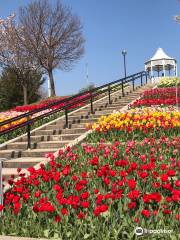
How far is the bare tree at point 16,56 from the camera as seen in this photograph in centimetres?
3669

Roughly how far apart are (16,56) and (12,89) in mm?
4497

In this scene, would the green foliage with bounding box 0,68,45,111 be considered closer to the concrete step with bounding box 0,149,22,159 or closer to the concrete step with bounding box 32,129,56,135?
the concrete step with bounding box 32,129,56,135

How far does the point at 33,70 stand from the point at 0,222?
113 feet

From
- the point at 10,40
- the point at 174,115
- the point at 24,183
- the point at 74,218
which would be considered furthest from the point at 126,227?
the point at 10,40

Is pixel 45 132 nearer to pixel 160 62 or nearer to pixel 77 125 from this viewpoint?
pixel 77 125

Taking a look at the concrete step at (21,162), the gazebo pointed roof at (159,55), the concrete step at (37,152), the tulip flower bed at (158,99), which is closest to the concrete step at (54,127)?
the concrete step at (37,152)

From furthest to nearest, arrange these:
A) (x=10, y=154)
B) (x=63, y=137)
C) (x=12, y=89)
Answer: (x=12, y=89)
(x=63, y=137)
(x=10, y=154)

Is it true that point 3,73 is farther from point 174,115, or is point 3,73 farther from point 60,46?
point 174,115

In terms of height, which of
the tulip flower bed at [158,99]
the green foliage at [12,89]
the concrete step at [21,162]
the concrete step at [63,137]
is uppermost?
the green foliage at [12,89]

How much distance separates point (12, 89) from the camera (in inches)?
1593

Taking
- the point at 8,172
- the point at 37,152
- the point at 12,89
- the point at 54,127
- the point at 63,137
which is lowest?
the point at 8,172

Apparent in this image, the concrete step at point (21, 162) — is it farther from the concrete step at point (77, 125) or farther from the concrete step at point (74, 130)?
the concrete step at point (77, 125)

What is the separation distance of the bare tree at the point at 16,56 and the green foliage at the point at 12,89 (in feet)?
4.53

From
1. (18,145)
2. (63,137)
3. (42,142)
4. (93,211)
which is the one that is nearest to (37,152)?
(42,142)
